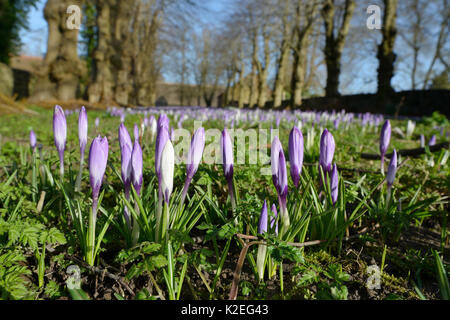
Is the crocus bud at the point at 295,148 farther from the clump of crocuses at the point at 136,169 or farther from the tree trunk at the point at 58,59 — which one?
the tree trunk at the point at 58,59

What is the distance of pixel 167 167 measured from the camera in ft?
3.78

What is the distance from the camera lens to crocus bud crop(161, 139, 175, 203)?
3.74 ft

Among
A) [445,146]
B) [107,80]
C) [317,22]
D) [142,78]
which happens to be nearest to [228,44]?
[142,78]

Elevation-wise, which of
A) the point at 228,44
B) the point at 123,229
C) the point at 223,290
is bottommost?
the point at 223,290

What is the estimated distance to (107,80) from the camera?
17281mm

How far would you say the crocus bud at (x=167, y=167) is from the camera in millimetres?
1140

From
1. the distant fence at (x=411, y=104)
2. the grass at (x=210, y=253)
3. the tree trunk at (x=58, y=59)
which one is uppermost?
the tree trunk at (x=58, y=59)

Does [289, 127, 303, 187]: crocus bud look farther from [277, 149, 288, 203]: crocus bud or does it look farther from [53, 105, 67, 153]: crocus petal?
[53, 105, 67, 153]: crocus petal

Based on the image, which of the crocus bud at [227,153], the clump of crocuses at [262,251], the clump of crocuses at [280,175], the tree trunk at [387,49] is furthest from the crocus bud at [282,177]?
the tree trunk at [387,49]

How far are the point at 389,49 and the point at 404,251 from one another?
596 inches

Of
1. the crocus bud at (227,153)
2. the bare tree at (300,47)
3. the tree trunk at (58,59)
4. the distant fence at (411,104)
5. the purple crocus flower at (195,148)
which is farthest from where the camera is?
the bare tree at (300,47)

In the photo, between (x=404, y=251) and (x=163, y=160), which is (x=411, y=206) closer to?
(x=404, y=251)

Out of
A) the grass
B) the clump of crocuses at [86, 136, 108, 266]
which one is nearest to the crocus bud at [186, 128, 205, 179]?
the grass

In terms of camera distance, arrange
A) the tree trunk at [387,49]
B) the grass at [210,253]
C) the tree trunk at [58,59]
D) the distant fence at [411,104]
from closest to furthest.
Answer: the grass at [210,253] < the tree trunk at [58,59] < the tree trunk at [387,49] < the distant fence at [411,104]
